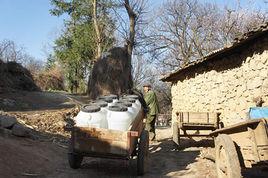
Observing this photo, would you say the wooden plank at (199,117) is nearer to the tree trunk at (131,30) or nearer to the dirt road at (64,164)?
the dirt road at (64,164)

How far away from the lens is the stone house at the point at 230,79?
984cm

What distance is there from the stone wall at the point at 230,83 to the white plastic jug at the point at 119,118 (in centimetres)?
242

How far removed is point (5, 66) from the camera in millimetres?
22031

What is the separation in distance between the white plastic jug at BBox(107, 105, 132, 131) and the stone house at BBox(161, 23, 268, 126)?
3342mm

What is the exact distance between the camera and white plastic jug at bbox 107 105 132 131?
7.93 metres

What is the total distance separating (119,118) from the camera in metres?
7.95

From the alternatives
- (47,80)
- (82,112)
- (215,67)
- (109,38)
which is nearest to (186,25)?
(109,38)

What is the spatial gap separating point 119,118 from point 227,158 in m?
3.06

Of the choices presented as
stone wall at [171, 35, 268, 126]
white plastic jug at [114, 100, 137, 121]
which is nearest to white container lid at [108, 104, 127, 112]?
white plastic jug at [114, 100, 137, 121]

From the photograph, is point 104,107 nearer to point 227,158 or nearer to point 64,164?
point 64,164

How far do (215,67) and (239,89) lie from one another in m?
2.05

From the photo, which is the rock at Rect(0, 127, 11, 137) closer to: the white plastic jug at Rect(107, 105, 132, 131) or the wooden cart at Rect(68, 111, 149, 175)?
the wooden cart at Rect(68, 111, 149, 175)

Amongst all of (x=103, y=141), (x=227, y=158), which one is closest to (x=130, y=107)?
(x=103, y=141)

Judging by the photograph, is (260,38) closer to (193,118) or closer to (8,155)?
(193,118)
